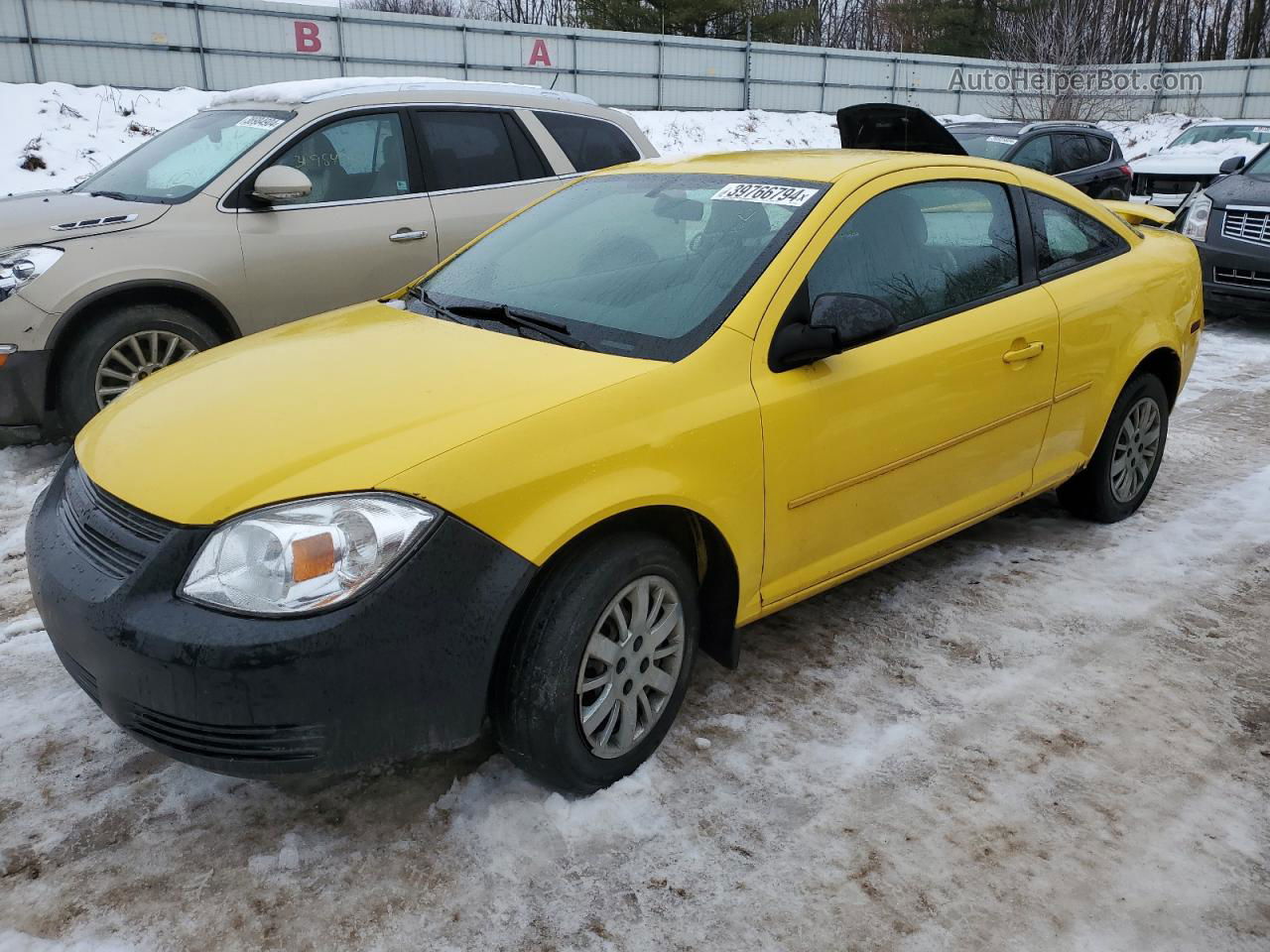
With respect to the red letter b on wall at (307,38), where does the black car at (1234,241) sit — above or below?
below

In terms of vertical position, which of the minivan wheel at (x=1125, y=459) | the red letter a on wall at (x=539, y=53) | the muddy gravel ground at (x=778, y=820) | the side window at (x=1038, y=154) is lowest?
the muddy gravel ground at (x=778, y=820)

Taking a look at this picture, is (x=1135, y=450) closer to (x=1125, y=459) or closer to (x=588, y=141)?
(x=1125, y=459)

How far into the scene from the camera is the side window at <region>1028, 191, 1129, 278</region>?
4.08 metres

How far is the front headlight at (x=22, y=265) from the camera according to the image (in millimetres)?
5035

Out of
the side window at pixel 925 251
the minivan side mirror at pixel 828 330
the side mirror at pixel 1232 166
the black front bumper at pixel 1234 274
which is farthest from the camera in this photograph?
the side mirror at pixel 1232 166

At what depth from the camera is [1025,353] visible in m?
3.78

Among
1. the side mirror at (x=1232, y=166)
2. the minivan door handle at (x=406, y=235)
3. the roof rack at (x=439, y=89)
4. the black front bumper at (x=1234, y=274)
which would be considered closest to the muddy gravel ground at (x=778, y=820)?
the minivan door handle at (x=406, y=235)

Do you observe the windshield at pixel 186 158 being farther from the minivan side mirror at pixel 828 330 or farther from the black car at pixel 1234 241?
the black car at pixel 1234 241

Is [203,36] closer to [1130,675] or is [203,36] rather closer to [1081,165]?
[1081,165]

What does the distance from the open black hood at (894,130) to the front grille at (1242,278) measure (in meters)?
4.87

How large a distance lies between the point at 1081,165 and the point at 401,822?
1277 centimetres

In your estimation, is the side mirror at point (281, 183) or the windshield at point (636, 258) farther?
the side mirror at point (281, 183)

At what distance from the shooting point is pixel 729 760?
2984mm

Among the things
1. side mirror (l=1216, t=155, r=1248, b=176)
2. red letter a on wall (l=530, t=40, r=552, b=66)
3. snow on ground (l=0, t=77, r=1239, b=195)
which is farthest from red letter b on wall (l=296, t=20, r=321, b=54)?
side mirror (l=1216, t=155, r=1248, b=176)
